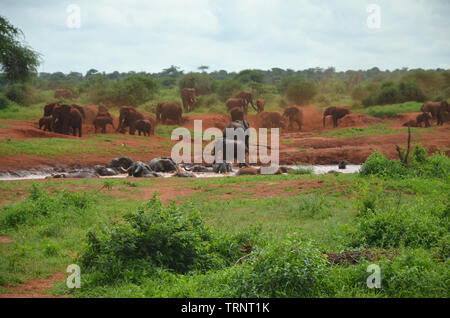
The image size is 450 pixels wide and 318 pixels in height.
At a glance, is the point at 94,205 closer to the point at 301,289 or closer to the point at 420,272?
the point at 301,289

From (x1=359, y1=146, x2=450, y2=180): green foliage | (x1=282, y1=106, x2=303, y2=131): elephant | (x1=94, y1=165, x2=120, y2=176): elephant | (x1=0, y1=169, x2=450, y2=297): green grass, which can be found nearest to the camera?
(x1=0, y1=169, x2=450, y2=297): green grass

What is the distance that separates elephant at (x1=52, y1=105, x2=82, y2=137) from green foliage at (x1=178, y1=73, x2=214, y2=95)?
22209 millimetres

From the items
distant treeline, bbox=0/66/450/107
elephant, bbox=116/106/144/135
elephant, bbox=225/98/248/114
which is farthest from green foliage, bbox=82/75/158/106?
elephant, bbox=116/106/144/135

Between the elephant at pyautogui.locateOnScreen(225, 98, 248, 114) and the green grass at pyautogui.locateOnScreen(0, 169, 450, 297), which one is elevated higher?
the elephant at pyautogui.locateOnScreen(225, 98, 248, 114)

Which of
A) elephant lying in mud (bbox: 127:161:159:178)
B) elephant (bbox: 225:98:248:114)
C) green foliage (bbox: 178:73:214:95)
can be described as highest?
green foliage (bbox: 178:73:214:95)

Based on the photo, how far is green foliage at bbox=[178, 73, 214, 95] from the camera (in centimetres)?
4153

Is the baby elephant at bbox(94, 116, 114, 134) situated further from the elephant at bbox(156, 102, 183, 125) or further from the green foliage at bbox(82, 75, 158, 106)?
the green foliage at bbox(82, 75, 158, 106)

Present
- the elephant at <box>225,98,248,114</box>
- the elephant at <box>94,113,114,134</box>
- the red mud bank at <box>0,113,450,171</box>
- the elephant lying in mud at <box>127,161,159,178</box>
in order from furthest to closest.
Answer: the elephant at <box>225,98,248,114</box> → the elephant at <box>94,113,114,134</box> → the red mud bank at <box>0,113,450,171</box> → the elephant lying in mud at <box>127,161,159,178</box>

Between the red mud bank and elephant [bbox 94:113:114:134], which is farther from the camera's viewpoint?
elephant [bbox 94:113:114:134]

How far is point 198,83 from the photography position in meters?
41.7

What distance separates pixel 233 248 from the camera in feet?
17.6

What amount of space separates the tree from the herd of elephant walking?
9.11 ft

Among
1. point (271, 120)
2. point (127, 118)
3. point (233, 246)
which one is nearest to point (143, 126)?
A: point (127, 118)
